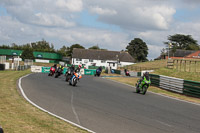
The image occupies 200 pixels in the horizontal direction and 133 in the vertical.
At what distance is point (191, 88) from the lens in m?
18.4

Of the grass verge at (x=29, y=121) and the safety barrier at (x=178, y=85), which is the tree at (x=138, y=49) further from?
the grass verge at (x=29, y=121)

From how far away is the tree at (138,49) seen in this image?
115000 millimetres

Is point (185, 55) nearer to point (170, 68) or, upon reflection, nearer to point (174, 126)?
point (170, 68)

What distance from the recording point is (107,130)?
7.25m

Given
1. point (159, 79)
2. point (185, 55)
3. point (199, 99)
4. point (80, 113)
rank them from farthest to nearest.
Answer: point (185, 55)
point (159, 79)
point (199, 99)
point (80, 113)

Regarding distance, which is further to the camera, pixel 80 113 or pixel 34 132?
pixel 80 113

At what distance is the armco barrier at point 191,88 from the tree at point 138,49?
9637cm

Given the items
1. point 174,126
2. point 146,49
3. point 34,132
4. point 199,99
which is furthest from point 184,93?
point 146,49

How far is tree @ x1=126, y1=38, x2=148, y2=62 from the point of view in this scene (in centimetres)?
11500

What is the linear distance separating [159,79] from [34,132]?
722 inches

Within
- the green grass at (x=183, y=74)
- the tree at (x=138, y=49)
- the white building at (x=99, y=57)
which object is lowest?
the green grass at (x=183, y=74)

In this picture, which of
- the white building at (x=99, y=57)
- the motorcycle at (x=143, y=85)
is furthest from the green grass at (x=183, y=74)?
the white building at (x=99, y=57)

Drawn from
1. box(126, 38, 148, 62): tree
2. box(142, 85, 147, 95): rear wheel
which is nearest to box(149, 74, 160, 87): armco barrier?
box(142, 85, 147, 95): rear wheel

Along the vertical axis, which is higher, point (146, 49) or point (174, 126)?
point (146, 49)
